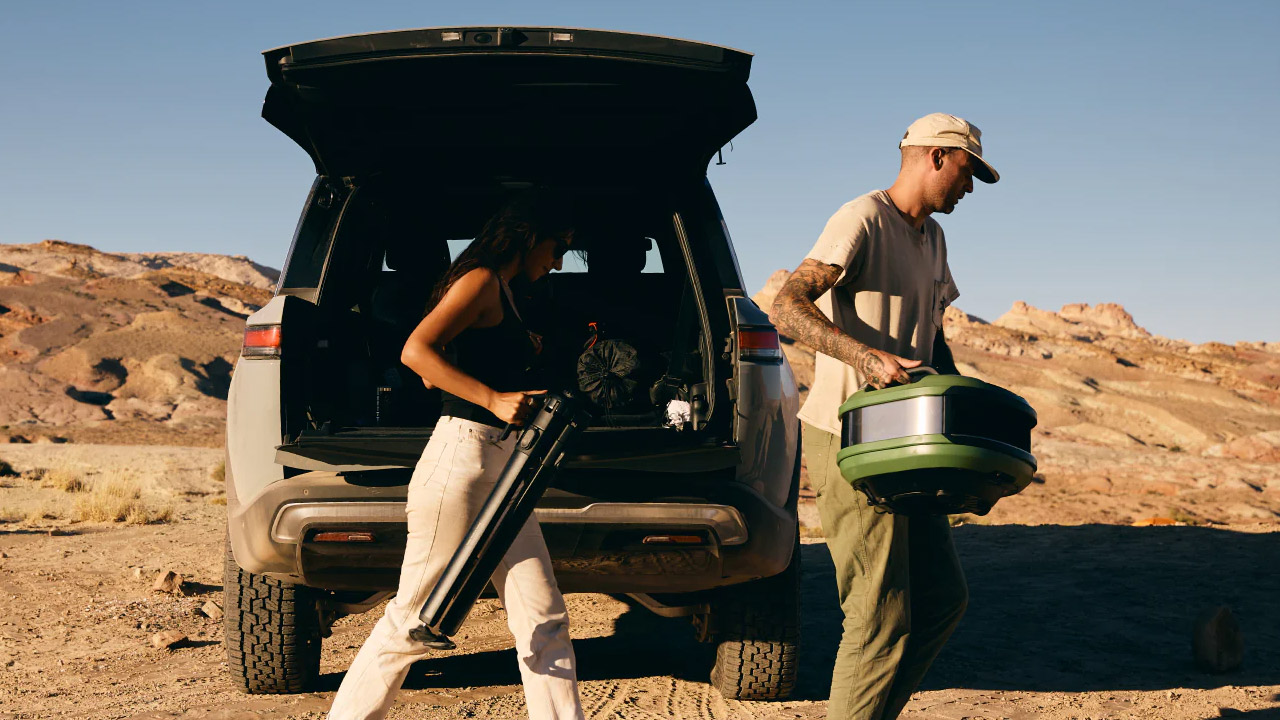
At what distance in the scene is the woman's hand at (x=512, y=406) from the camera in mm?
2771

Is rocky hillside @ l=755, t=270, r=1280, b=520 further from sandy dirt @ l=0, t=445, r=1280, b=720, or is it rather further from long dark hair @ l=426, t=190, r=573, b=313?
long dark hair @ l=426, t=190, r=573, b=313

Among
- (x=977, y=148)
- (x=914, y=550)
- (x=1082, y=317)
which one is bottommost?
(x=914, y=550)

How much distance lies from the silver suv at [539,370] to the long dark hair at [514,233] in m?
0.17

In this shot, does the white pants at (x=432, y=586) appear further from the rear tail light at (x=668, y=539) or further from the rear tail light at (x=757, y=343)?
the rear tail light at (x=757, y=343)

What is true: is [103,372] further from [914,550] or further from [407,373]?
[914,550]

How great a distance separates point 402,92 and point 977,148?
1.87 m

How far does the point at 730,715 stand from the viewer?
402 centimetres

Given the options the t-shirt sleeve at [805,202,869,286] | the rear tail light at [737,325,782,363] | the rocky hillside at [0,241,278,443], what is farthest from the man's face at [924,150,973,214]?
the rocky hillside at [0,241,278,443]

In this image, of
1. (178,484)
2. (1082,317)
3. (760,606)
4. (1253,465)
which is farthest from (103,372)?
(1082,317)

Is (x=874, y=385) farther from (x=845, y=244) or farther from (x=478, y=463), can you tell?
(x=478, y=463)

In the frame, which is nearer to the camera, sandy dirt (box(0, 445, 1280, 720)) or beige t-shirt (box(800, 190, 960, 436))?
beige t-shirt (box(800, 190, 960, 436))

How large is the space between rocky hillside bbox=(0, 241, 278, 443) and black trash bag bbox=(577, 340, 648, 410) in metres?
20.1

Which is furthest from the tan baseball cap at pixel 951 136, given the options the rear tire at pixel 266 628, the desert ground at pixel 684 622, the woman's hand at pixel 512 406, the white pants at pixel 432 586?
the rear tire at pixel 266 628

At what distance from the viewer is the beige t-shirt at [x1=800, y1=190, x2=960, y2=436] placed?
296 cm
